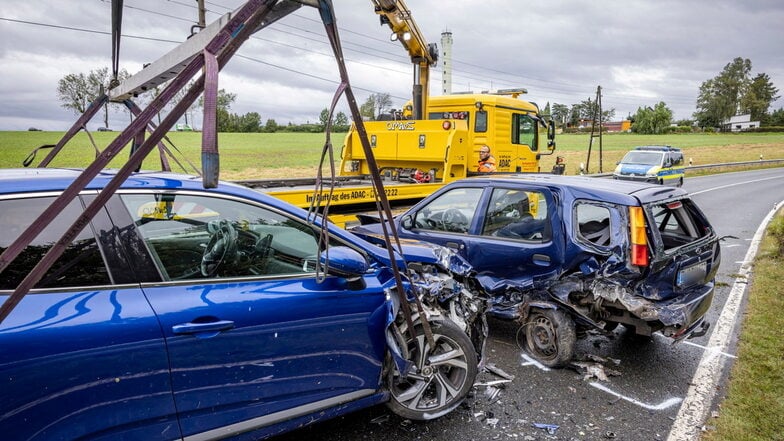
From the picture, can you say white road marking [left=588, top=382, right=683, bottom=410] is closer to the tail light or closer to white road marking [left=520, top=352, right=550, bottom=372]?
white road marking [left=520, top=352, right=550, bottom=372]

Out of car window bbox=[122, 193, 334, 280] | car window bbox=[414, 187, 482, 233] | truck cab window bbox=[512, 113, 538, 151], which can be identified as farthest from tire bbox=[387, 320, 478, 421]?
truck cab window bbox=[512, 113, 538, 151]

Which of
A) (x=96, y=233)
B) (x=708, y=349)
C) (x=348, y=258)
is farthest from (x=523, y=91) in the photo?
(x=96, y=233)

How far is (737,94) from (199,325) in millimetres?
145043

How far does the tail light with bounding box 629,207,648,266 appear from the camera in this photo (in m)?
4.01

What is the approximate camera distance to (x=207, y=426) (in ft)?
8.18

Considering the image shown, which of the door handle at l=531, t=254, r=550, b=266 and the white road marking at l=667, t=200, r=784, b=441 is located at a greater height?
the door handle at l=531, t=254, r=550, b=266

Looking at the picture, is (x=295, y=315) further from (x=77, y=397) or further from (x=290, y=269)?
(x=77, y=397)

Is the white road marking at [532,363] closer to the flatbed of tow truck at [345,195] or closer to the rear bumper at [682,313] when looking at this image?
the rear bumper at [682,313]

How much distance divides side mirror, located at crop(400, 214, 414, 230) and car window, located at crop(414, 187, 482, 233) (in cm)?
5

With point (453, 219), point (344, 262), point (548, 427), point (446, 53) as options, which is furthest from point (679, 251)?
point (446, 53)

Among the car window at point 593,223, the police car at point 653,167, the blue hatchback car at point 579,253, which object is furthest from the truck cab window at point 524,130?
the police car at point 653,167

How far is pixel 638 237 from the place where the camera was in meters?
4.05

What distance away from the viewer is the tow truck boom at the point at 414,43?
35.6 ft

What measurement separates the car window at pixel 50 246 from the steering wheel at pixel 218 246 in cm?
52
